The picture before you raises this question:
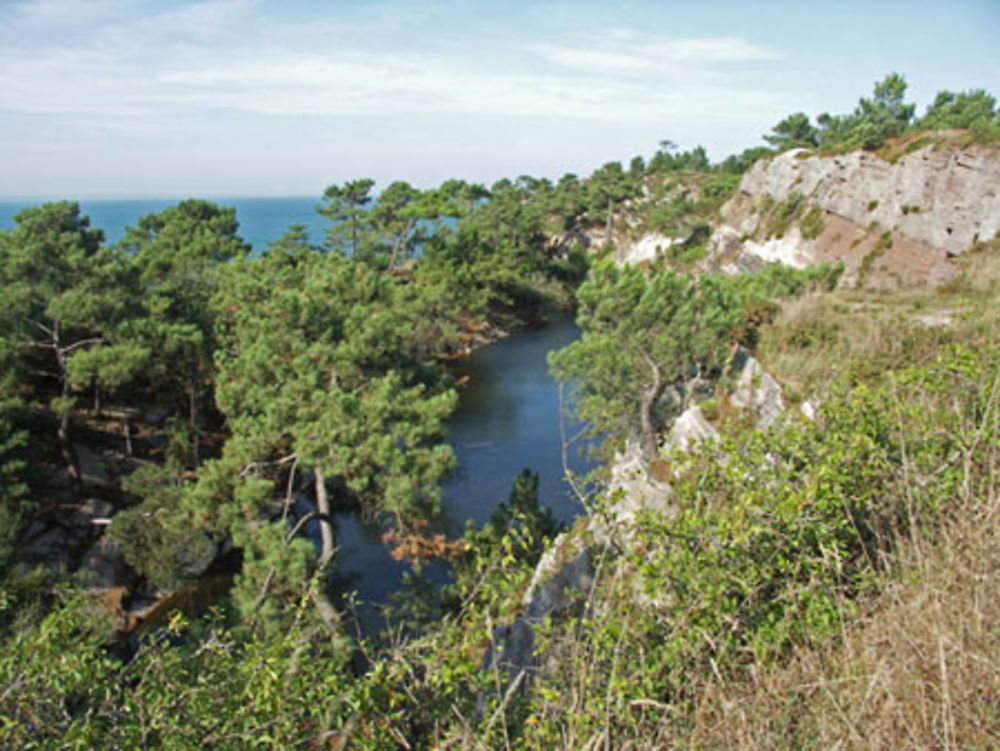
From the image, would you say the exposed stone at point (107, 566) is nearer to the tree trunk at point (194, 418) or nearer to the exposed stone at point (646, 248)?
the tree trunk at point (194, 418)

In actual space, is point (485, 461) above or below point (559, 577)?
below

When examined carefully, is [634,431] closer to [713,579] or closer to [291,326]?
[291,326]

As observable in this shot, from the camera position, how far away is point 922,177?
26.6m

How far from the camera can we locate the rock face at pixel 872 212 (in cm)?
2444

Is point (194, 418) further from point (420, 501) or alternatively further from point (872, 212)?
point (872, 212)

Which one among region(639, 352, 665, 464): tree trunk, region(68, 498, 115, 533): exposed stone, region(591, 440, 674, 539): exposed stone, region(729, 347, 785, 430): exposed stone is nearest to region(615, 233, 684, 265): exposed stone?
region(639, 352, 665, 464): tree trunk

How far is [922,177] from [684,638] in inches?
1189

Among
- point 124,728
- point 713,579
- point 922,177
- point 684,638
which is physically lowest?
point 124,728

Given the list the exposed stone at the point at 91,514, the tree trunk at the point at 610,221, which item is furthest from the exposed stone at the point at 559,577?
the tree trunk at the point at 610,221

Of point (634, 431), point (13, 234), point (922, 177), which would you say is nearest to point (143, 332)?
point (13, 234)

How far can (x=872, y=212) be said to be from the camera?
1133 inches

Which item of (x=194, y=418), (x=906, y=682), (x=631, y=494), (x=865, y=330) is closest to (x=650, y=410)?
(x=865, y=330)

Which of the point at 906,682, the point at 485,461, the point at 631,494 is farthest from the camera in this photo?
the point at 485,461

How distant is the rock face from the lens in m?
24.4
